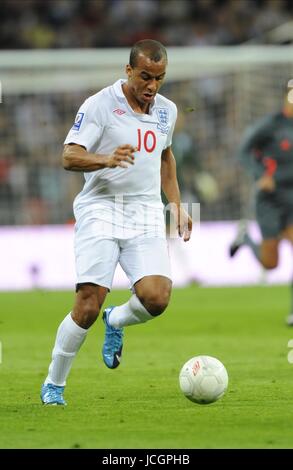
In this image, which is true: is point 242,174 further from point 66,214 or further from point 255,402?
point 255,402

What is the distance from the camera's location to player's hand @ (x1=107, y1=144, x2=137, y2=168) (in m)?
6.93

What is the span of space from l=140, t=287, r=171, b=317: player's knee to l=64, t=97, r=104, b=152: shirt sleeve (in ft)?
3.32

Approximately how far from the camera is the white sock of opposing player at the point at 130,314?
301 inches

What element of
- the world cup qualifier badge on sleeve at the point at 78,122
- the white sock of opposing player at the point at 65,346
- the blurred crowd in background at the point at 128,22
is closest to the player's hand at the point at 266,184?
the world cup qualifier badge on sleeve at the point at 78,122

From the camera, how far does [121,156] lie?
6926mm

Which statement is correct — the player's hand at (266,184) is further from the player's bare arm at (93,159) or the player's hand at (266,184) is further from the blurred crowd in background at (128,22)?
the blurred crowd in background at (128,22)

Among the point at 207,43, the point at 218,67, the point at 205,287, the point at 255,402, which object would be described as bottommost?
the point at 255,402

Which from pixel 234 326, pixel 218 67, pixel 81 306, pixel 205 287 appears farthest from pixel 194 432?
pixel 218 67

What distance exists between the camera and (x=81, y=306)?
24.1ft

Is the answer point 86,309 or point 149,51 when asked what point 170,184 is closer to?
point 149,51

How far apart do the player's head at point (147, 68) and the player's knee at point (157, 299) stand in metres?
1.25

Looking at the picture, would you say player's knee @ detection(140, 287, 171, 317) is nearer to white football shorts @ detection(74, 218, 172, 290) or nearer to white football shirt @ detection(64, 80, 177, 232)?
white football shorts @ detection(74, 218, 172, 290)

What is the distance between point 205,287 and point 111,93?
40.0 feet

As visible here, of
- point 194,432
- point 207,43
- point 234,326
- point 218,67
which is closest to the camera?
point 194,432
